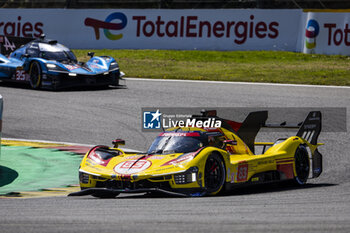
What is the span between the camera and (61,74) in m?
18.1

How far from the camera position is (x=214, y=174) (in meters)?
8.08

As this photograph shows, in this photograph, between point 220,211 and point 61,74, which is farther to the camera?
point 61,74

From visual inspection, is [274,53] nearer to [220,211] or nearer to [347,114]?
[347,114]

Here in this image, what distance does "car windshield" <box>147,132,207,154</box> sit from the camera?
852cm

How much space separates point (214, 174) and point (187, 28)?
53.0 ft

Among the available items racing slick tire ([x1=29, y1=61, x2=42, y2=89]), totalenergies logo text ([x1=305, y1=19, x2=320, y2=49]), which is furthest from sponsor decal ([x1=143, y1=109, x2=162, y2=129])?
totalenergies logo text ([x1=305, y1=19, x2=320, y2=49])

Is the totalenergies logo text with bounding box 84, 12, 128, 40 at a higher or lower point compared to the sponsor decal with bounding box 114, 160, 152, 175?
higher

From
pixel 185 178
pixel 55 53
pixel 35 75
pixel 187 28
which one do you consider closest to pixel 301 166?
pixel 185 178

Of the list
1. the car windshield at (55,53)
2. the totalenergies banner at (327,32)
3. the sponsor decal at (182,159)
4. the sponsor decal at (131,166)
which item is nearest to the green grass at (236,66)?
the totalenergies banner at (327,32)

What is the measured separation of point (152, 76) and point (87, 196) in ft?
40.3

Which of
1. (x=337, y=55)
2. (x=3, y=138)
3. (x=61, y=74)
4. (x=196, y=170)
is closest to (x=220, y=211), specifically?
(x=196, y=170)

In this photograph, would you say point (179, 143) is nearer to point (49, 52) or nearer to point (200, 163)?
point (200, 163)

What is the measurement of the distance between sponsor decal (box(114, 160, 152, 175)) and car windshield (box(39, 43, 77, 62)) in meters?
10.9

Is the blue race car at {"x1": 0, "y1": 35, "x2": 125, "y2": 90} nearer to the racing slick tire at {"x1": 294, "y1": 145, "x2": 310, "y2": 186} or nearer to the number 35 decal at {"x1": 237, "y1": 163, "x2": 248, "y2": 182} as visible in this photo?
the racing slick tire at {"x1": 294, "y1": 145, "x2": 310, "y2": 186}
